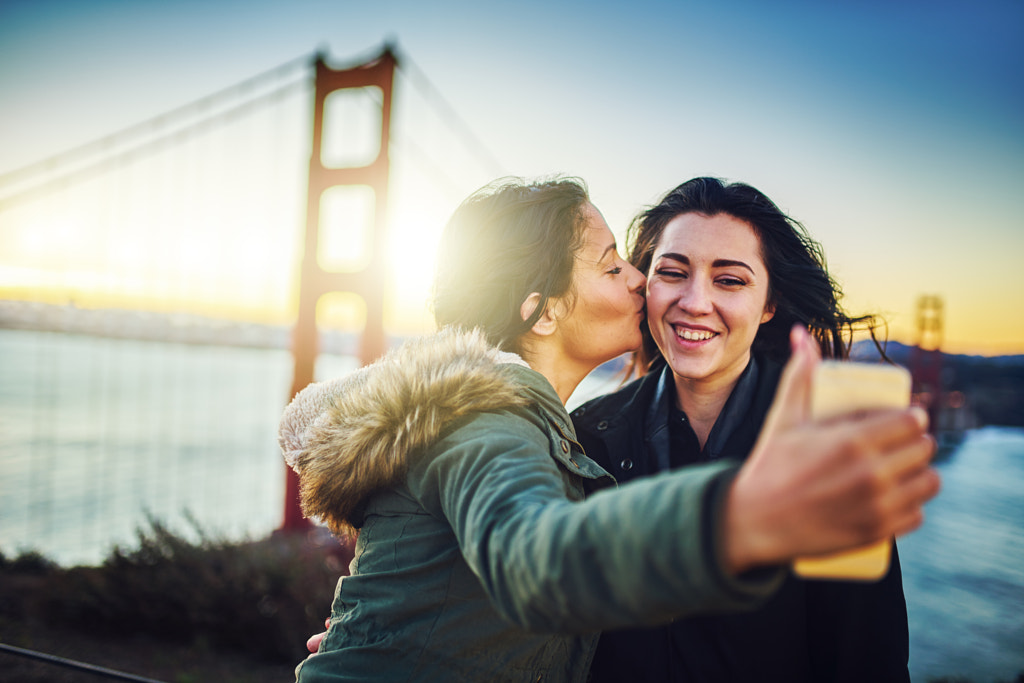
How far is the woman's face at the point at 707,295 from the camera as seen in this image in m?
1.79

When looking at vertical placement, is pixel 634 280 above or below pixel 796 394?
above

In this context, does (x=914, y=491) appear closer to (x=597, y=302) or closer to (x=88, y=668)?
(x=597, y=302)

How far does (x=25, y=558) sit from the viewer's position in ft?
22.0

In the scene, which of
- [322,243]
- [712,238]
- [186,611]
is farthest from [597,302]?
[322,243]

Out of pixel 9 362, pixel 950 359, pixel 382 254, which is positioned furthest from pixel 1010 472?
pixel 9 362

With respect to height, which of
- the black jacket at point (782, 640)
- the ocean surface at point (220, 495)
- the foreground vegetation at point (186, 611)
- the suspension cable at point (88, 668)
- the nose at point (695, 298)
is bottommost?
the ocean surface at point (220, 495)

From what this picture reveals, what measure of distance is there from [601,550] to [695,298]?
51.8 inches

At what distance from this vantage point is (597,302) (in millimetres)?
1740

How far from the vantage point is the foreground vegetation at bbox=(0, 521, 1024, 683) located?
468cm

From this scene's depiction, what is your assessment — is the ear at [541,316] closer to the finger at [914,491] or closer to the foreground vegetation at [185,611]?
the finger at [914,491]

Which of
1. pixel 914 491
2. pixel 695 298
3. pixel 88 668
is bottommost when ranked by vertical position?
pixel 88 668

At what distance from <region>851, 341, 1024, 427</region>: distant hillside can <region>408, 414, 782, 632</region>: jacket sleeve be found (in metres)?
39.8

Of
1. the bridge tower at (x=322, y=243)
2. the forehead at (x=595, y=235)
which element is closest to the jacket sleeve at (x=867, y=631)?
the forehead at (x=595, y=235)

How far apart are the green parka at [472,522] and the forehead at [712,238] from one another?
0.87 m
